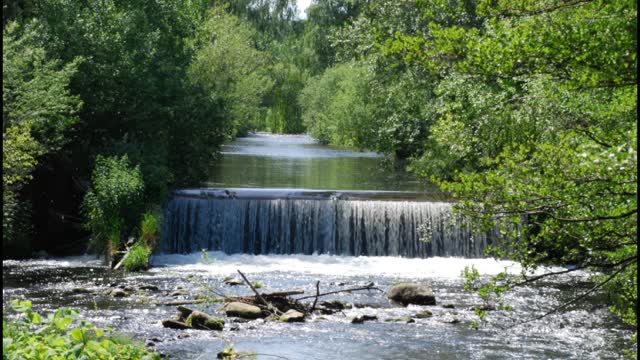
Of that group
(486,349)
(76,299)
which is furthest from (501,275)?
(76,299)

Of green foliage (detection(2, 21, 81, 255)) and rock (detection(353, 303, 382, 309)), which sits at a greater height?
green foliage (detection(2, 21, 81, 255))

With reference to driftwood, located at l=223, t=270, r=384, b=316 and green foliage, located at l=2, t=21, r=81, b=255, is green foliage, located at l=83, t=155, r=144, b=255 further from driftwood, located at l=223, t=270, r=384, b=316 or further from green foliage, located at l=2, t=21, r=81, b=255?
driftwood, located at l=223, t=270, r=384, b=316

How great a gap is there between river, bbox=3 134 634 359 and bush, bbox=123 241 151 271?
262 millimetres

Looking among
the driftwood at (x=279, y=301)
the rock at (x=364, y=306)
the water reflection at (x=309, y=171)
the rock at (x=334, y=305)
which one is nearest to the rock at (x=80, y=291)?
the driftwood at (x=279, y=301)

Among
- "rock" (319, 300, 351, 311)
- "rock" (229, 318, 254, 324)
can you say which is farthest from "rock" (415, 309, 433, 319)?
"rock" (229, 318, 254, 324)

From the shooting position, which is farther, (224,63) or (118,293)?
(224,63)

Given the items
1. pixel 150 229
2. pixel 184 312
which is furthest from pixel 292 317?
pixel 150 229

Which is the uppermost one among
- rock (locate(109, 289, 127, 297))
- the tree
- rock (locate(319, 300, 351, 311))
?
the tree

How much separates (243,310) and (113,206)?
6966 millimetres

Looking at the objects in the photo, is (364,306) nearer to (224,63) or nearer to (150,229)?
(150,229)

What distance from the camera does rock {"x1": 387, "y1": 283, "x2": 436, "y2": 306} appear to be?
15.3m

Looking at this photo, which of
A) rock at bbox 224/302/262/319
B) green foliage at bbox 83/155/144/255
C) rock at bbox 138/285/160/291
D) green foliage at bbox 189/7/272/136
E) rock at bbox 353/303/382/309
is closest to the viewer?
rock at bbox 224/302/262/319

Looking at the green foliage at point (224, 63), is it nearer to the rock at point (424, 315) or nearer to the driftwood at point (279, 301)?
the driftwood at point (279, 301)

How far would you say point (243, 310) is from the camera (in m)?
13.9
